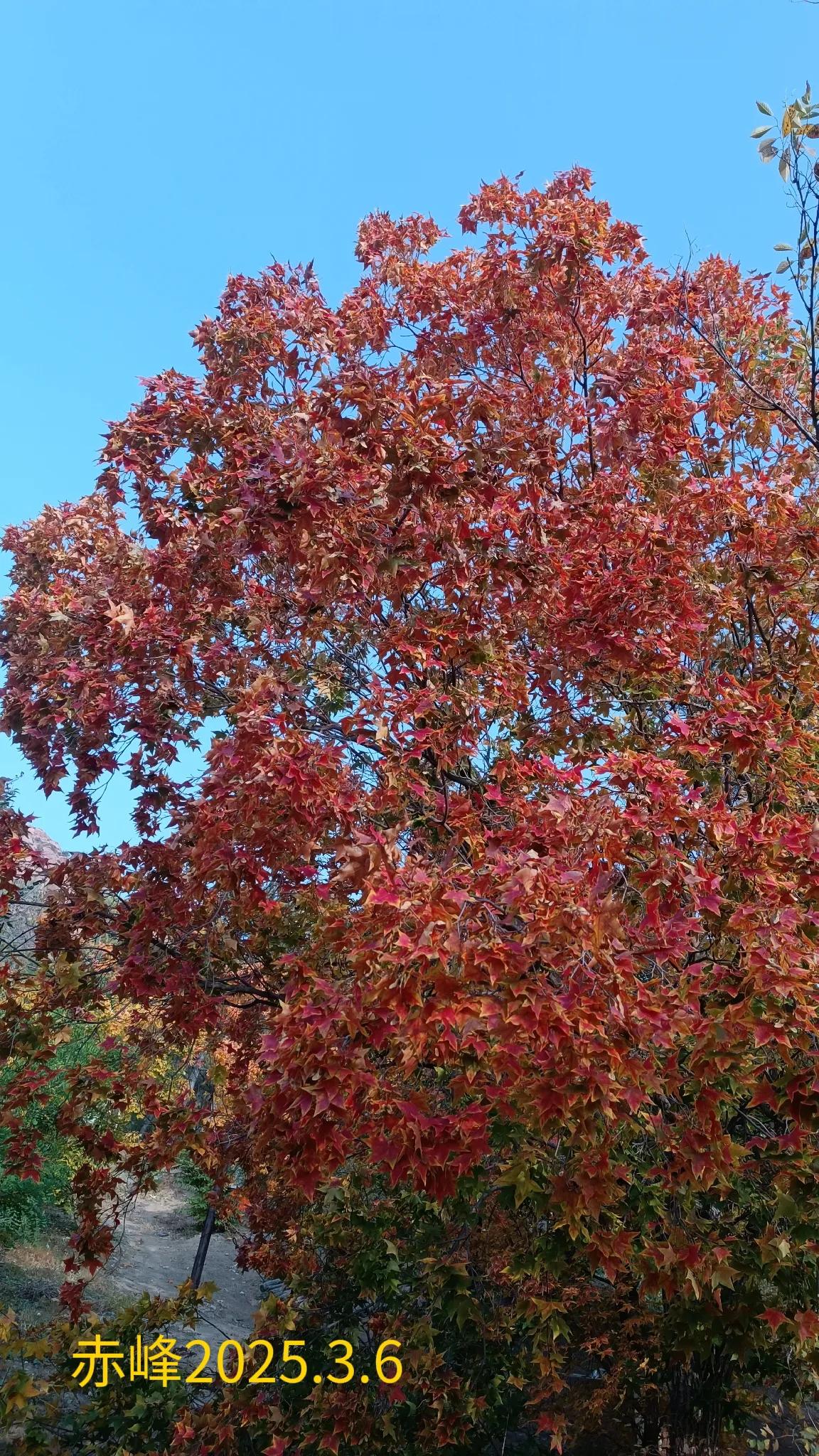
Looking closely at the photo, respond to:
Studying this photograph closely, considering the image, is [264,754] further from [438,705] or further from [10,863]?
[10,863]

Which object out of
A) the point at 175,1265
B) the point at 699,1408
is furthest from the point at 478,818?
the point at 175,1265

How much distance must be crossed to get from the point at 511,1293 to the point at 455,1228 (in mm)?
1181

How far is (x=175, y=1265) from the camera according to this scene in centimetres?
1634

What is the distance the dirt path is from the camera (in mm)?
13180

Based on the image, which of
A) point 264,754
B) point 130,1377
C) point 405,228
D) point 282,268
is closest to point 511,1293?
point 130,1377

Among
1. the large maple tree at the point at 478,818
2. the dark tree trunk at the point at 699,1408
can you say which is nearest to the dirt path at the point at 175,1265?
the large maple tree at the point at 478,818

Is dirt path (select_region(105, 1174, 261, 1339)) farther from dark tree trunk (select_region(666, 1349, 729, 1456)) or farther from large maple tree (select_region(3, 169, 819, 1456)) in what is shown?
dark tree trunk (select_region(666, 1349, 729, 1456))

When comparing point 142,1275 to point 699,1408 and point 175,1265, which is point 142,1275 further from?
point 699,1408

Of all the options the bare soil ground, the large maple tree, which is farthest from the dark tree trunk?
the bare soil ground

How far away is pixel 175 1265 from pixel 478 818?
51.9 ft

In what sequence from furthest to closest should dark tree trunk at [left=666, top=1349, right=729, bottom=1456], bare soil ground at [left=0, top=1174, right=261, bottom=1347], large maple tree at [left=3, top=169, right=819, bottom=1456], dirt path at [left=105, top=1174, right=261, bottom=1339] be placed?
dirt path at [left=105, top=1174, right=261, bottom=1339]
bare soil ground at [left=0, top=1174, right=261, bottom=1347]
dark tree trunk at [left=666, top=1349, right=729, bottom=1456]
large maple tree at [left=3, top=169, right=819, bottom=1456]

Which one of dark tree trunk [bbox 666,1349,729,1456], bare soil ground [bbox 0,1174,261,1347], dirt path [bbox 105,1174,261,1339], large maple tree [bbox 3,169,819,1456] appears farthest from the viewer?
dirt path [bbox 105,1174,261,1339]

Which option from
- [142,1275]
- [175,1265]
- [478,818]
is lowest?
[142,1275]

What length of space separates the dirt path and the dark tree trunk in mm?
6771
